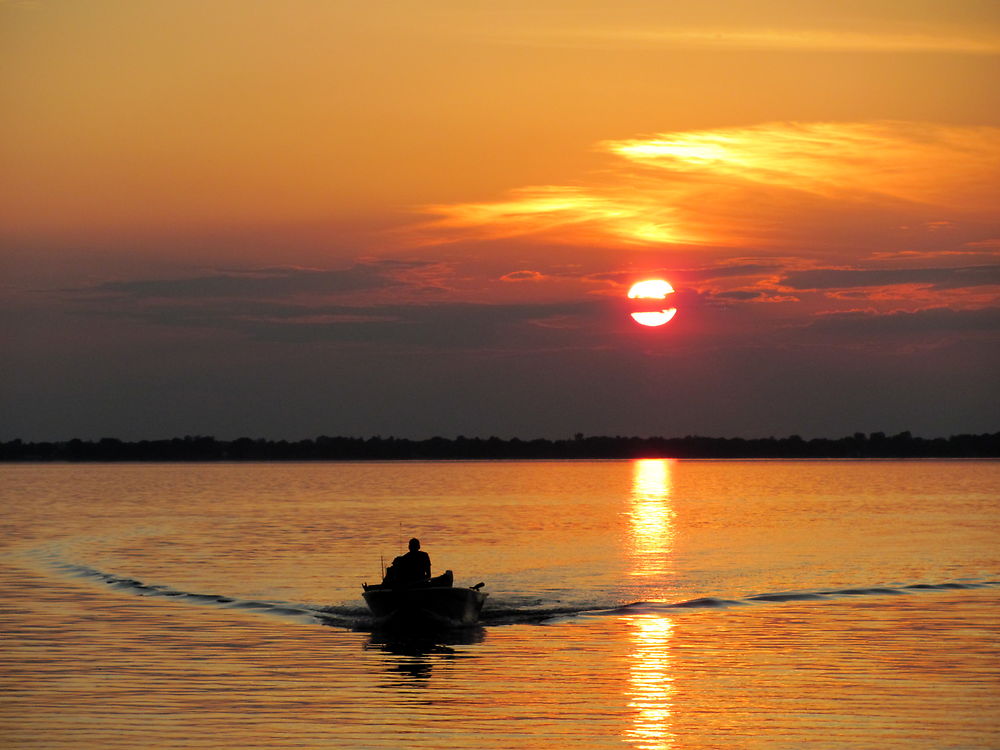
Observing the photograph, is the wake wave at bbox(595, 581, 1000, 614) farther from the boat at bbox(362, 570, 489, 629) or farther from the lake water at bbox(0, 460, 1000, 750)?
the boat at bbox(362, 570, 489, 629)

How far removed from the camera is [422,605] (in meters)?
33.5

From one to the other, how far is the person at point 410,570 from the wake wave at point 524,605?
1.34 metres

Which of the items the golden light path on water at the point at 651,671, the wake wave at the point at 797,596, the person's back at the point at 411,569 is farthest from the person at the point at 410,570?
the wake wave at the point at 797,596

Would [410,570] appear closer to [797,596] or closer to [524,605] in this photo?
[524,605]

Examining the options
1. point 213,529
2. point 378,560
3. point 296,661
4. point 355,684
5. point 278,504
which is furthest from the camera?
point 278,504

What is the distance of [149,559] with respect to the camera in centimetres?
5678

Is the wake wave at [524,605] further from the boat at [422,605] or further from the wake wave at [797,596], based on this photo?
the boat at [422,605]

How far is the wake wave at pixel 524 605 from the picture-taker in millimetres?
36219

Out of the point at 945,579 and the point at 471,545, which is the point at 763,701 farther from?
the point at 471,545

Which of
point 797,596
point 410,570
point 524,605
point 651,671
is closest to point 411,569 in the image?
point 410,570

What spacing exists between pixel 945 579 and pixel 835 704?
25.7 metres

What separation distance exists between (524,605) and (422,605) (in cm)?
667

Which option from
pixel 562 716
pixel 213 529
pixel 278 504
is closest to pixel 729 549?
pixel 213 529

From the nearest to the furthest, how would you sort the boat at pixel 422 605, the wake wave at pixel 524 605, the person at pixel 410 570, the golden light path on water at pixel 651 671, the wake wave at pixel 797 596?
the golden light path on water at pixel 651 671
the boat at pixel 422 605
the person at pixel 410 570
the wake wave at pixel 524 605
the wake wave at pixel 797 596
